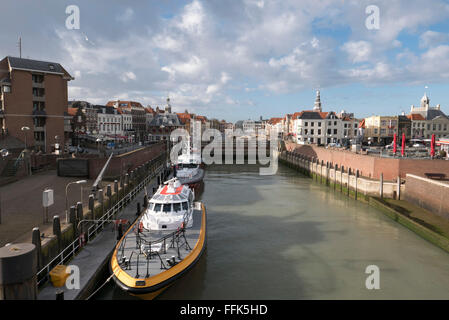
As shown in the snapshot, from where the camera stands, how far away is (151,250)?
14.4 metres

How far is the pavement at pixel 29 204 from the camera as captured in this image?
627 inches

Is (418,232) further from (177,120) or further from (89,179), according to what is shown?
(177,120)

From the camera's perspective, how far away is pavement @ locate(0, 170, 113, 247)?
627 inches

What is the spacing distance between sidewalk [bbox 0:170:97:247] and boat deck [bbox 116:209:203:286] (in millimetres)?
4080

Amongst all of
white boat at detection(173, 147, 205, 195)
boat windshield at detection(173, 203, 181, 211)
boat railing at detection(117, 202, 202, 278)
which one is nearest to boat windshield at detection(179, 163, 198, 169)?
white boat at detection(173, 147, 205, 195)

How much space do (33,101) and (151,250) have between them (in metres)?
39.5

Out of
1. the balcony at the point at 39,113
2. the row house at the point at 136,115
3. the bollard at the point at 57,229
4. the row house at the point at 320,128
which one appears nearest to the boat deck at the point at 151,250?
the bollard at the point at 57,229

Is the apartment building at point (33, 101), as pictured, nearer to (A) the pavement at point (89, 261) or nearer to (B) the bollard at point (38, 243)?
(A) the pavement at point (89, 261)

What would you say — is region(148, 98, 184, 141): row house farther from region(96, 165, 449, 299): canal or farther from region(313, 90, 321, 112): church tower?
region(96, 165, 449, 299): canal

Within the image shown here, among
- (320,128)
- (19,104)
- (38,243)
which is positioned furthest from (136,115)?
(38,243)

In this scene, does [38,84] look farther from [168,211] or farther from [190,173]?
[168,211]

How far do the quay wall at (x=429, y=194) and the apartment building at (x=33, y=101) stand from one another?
40.8 meters
